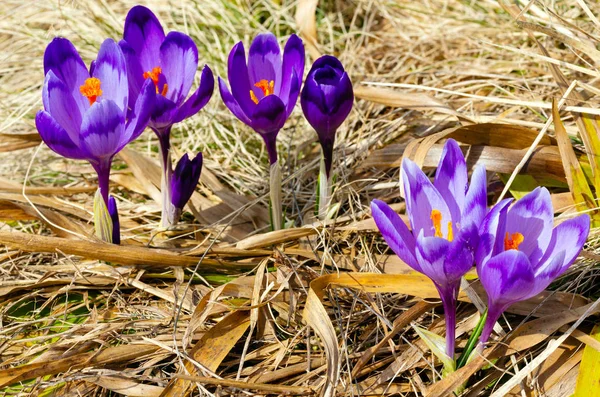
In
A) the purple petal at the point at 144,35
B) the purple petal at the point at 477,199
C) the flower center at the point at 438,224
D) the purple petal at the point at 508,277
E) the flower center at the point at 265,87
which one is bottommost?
the purple petal at the point at 508,277

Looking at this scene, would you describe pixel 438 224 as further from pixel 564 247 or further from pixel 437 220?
pixel 564 247

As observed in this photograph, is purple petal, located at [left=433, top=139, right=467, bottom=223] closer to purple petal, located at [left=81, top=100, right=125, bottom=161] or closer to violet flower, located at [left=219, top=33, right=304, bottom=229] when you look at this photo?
violet flower, located at [left=219, top=33, right=304, bottom=229]

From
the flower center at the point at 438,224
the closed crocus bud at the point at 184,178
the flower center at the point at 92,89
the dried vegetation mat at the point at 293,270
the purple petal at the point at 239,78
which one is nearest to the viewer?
the flower center at the point at 438,224

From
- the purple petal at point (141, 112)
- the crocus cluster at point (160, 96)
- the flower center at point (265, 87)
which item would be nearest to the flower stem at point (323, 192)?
the crocus cluster at point (160, 96)

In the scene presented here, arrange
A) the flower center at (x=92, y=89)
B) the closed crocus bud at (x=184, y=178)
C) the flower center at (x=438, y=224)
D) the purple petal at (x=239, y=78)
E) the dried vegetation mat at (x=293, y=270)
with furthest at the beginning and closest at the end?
the closed crocus bud at (x=184, y=178) < the purple petal at (x=239, y=78) < the flower center at (x=92, y=89) < the dried vegetation mat at (x=293, y=270) < the flower center at (x=438, y=224)

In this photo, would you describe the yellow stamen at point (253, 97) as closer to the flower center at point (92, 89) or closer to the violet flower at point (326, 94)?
the violet flower at point (326, 94)

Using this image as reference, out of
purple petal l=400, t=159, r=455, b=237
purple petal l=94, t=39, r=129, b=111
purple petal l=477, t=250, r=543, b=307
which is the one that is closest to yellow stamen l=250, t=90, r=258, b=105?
purple petal l=94, t=39, r=129, b=111

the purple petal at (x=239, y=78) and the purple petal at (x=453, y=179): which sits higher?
the purple petal at (x=239, y=78)
